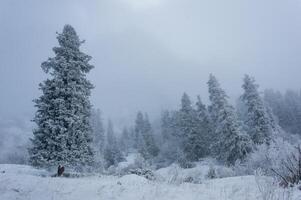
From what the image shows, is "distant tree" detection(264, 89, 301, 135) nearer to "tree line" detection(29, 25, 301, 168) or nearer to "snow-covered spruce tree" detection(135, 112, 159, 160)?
"tree line" detection(29, 25, 301, 168)

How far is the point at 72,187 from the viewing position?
32.0ft

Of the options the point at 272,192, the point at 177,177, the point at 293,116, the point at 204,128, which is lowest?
the point at 272,192

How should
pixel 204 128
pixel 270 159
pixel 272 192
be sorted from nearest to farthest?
pixel 272 192 → pixel 270 159 → pixel 204 128

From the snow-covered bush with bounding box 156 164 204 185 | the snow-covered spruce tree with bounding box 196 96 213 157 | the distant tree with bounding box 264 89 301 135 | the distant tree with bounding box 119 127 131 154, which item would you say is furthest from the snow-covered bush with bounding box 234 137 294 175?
the distant tree with bounding box 119 127 131 154

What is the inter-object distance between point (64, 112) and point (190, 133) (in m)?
33.6

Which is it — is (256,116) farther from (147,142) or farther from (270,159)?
(147,142)

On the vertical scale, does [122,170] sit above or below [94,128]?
below

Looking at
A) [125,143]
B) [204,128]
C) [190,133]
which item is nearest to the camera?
[190,133]

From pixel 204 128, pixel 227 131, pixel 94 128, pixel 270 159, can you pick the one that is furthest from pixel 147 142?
pixel 270 159

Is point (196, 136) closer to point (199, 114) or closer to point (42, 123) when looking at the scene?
point (199, 114)

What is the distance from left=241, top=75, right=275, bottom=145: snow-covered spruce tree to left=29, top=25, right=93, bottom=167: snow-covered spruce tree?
24.6 metres

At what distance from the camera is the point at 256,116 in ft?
119

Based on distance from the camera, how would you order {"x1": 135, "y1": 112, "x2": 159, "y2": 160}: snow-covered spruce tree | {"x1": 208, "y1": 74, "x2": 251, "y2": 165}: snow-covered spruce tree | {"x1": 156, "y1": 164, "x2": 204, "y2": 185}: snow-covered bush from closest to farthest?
{"x1": 156, "y1": 164, "x2": 204, "y2": 185}: snow-covered bush → {"x1": 208, "y1": 74, "x2": 251, "y2": 165}: snow-covered spruce tree → {"x1": 135, "y1": 112, "x2": 159, "y2": 160}: snow-covered spruce tree

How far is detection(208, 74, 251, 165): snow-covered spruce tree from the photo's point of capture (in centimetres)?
3388
